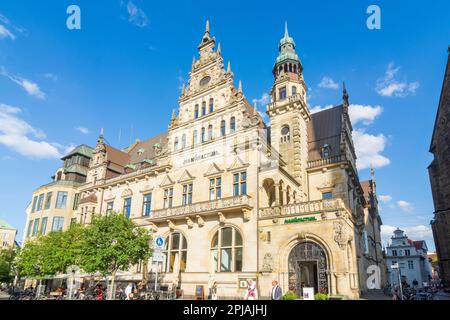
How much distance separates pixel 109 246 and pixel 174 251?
756 cm

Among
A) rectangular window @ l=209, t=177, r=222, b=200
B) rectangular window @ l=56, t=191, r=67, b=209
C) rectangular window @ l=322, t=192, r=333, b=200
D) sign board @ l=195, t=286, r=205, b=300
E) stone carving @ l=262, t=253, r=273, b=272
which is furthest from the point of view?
rectangular window @ l=56, t=191, r=67, b=209

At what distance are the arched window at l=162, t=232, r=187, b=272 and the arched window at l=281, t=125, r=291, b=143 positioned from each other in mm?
15092

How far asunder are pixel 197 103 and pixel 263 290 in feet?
67.4

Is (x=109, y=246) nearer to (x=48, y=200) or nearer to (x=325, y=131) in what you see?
(x=48, y=200)

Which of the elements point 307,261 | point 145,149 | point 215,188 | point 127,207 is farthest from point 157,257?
point 145,149

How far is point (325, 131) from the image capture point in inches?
1447

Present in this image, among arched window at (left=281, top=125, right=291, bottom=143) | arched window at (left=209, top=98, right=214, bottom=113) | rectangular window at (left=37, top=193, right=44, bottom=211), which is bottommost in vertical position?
rectangular window at (left=37, top=193, right=44, bottom=211)

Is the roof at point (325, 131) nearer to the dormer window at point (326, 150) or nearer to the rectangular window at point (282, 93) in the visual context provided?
the dormer window at point (326, 150)

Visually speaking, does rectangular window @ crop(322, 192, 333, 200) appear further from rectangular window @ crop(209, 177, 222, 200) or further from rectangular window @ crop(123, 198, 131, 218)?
rectangular window @ crop(123, 198, 131, 218)

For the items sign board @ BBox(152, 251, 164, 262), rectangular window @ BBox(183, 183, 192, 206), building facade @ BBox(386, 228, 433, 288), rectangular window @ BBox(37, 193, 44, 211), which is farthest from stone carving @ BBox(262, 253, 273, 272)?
→ building facade @ BBox(386, 228, 433, 288)

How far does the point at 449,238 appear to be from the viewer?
1101 inches

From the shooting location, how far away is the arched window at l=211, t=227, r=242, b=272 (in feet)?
90.3
